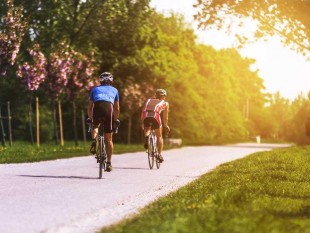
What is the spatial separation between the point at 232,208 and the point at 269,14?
671 inches

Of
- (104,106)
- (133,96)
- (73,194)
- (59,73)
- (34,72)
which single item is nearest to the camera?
(73,194)

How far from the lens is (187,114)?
181 feet

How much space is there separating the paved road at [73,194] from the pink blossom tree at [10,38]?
10086mm

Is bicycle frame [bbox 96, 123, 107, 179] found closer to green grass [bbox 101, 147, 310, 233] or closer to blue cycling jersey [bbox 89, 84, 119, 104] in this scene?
blue cycling jersey [bbox 89, 84, 119, 104]

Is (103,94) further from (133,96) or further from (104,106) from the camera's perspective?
(133,96)

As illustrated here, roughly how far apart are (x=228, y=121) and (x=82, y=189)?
62387 mm

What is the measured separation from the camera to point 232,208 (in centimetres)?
852

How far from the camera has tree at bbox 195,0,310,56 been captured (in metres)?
23.6

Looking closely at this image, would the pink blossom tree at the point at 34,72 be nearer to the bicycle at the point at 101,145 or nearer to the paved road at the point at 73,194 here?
the paved road at the point at 73,194

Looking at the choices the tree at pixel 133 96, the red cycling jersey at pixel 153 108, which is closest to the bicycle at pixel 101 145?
the red cycling jersey at pixel 153 108

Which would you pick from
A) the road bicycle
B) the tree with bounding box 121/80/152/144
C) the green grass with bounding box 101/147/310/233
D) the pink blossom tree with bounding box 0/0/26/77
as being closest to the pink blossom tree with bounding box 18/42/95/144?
the pink blossom tree with bounding box 0/0/26/77

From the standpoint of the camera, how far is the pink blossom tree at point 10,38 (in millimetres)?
26594

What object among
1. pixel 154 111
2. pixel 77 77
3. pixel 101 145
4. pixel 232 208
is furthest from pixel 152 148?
pixel 77 77

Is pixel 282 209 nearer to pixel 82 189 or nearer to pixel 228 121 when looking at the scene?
pixel 82 189
